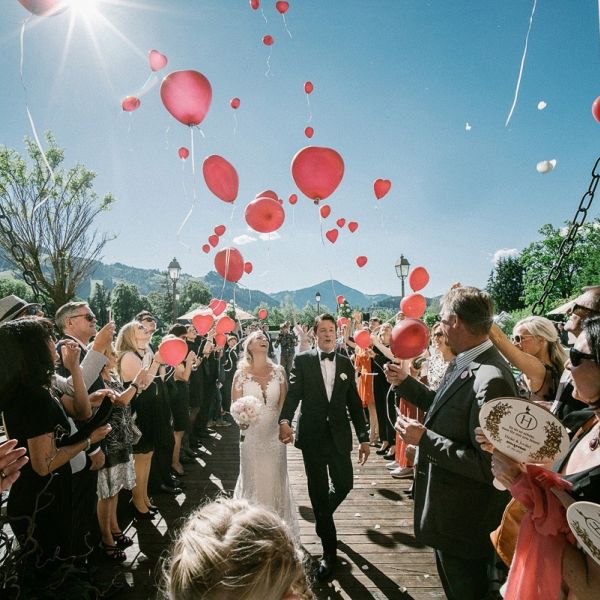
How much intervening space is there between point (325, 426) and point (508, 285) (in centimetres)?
6436

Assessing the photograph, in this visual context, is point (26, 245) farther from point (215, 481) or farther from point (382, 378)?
point (382, 378)

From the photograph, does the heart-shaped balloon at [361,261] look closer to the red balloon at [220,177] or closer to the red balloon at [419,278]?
the red balloon at [419,278]

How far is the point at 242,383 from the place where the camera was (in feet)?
13.4

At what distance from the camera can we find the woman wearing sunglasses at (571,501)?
1.25 meters

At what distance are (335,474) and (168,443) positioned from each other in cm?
265

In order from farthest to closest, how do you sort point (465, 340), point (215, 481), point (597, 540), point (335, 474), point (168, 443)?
point (215, 481)
point (168, 443)
point (335, 474)
point (465, 340)
point (597, 540)

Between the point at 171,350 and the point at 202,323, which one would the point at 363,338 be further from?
the point at 171,350

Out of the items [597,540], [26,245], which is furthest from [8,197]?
[597,540]

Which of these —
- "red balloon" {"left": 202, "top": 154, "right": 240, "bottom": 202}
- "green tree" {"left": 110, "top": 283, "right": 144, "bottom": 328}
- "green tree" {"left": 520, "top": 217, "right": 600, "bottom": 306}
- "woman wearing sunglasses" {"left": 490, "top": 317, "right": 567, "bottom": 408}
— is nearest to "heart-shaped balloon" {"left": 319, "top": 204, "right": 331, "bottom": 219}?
"red balloon" {"left": 202, "top": 154, "right": 240, "bottom": 202}

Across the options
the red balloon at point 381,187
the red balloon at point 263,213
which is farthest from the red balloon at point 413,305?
the red balloon at point 263,213

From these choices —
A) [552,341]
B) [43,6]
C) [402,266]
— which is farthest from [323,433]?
[402,266]

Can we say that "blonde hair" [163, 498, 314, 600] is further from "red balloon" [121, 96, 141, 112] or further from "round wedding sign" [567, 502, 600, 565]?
"red balloon" [121, 96, 141, 112]

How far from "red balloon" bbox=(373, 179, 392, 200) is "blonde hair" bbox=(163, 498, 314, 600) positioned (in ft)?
18.2

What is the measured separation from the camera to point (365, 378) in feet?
25.2
